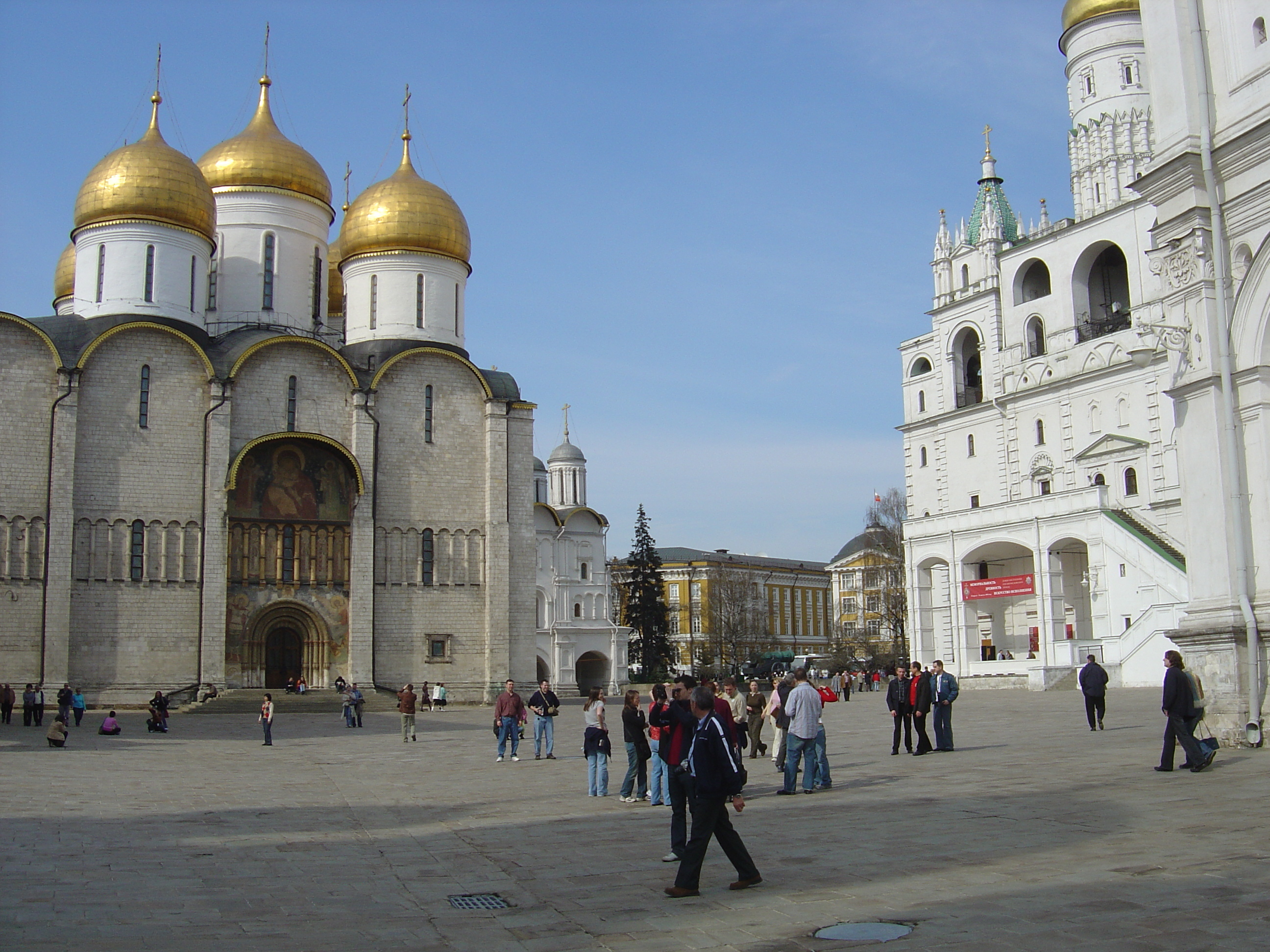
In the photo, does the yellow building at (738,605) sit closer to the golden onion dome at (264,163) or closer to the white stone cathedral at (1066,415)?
the white stone cathedral at (1066,415)

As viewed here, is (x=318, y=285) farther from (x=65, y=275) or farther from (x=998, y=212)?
(x=998, y=212)

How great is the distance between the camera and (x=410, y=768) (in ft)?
51.3

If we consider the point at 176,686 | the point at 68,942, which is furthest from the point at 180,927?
the point at 176,686

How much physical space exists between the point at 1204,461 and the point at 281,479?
85.4ft

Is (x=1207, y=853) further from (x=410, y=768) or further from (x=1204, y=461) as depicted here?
(x=410, y=768)

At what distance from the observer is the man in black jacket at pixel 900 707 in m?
14.8

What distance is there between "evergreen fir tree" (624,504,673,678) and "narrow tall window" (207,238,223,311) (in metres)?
31.1

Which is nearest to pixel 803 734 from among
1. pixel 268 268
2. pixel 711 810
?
pixel 711 810

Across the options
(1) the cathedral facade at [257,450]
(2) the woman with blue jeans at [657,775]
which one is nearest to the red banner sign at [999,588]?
(1) the cathedral facade at [257,450]

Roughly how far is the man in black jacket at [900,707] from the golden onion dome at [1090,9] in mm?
36942

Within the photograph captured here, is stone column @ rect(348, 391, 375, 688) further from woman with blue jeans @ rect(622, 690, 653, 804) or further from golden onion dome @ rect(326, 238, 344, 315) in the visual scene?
woman with blue jeans @ rect(622, 690, 653, 804)

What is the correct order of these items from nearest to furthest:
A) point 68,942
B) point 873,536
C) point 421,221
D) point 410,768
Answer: point 68,942, point 410,768, point 421,221, point 873,536

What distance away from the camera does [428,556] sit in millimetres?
35000

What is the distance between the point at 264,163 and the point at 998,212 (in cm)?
2948
